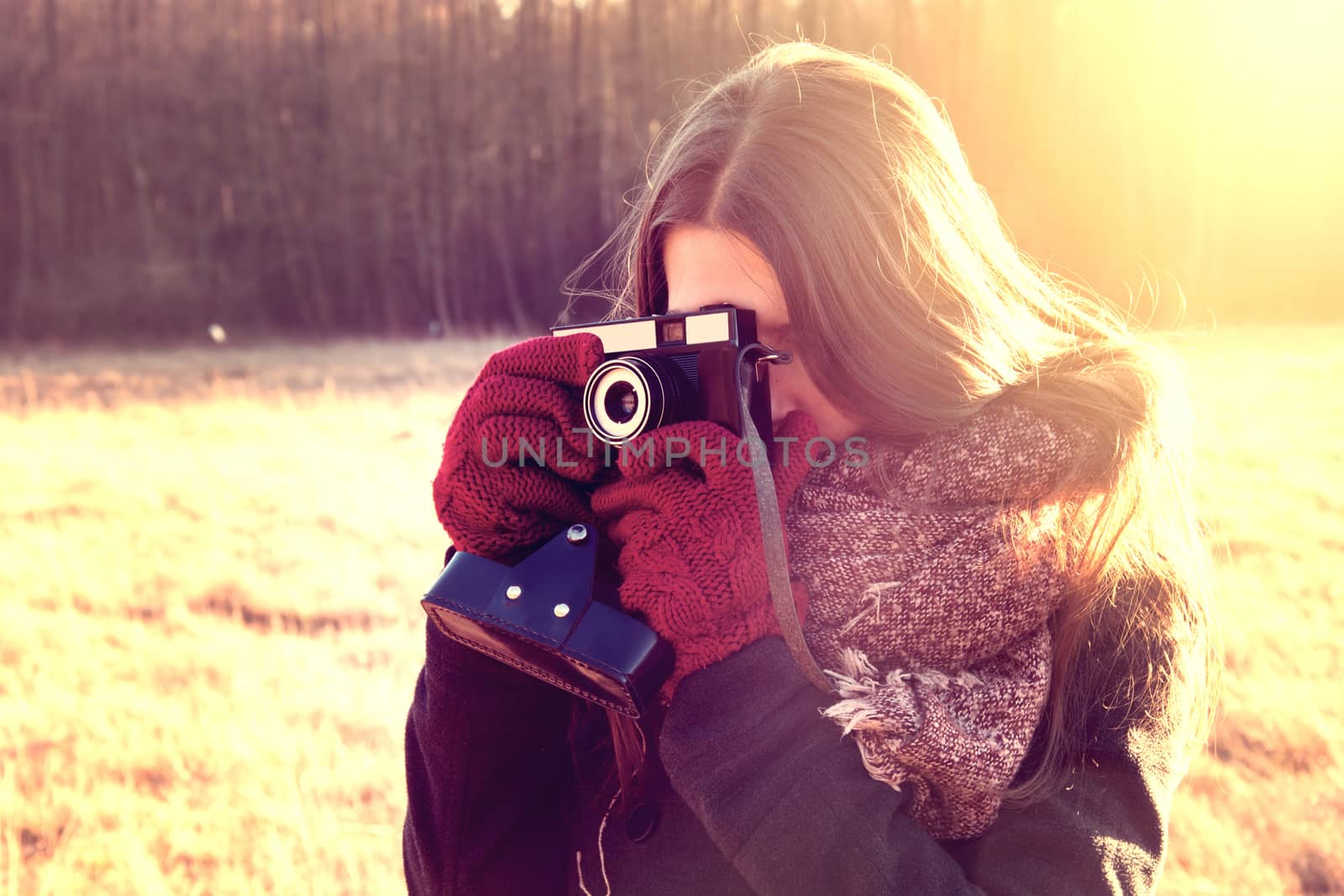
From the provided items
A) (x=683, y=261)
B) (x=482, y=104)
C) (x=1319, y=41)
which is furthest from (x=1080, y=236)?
(x=683, y=261)

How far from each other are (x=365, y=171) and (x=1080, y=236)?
9701 millimetres

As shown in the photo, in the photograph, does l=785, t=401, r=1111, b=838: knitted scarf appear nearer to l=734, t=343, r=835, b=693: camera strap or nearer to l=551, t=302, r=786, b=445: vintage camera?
l=734, t=343, r=835, b=693: camera strap

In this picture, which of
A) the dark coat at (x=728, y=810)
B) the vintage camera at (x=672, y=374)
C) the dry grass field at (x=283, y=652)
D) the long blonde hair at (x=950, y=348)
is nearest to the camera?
the dark coat at (x=728, y=810)

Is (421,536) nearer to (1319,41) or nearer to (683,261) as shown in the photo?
(683,261)

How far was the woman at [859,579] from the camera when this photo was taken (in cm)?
98

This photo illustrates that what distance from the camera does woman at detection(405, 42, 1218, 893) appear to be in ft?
3.22

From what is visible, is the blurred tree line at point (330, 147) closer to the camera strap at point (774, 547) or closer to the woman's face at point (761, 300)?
the woman's face at point (761, 300)

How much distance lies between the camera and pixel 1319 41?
7.73 meters

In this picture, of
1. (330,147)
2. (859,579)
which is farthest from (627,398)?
(330,147)

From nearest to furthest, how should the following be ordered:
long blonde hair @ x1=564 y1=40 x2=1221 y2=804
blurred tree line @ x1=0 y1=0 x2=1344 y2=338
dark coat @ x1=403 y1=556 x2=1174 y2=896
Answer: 1. dark coat @ x1=403 y1=556 x2=1174 y2=896
2. long blonde hair @ x1=564 y1=40 x2=1221 y2=804
3. blurred tree line @ x1=0 y1=0 x2=1344 y2=338

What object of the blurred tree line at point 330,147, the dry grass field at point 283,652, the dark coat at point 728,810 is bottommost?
the dry grass field at point 283,652

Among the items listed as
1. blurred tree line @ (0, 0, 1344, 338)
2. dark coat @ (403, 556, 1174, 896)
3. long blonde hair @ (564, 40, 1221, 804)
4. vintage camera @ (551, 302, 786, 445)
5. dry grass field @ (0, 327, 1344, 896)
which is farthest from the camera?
blurred tree line @ (0, 0, 1344, 338)

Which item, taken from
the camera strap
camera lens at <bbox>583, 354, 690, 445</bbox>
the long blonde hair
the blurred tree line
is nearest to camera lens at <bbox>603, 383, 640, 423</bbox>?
camera lens at <bbox>583, 354, 690, 445</bbox>

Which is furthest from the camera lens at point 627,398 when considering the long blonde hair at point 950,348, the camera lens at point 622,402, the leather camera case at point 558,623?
the long blonde hair at point 950,348
